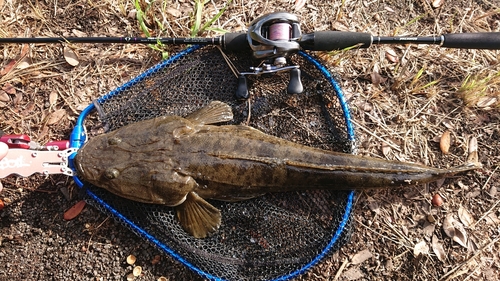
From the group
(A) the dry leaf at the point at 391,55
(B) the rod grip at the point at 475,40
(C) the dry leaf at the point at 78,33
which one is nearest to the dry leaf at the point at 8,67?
(C) the dry leaf at the point at 78,33

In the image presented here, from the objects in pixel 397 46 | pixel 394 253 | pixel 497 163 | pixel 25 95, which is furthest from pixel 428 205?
pixel 25 95

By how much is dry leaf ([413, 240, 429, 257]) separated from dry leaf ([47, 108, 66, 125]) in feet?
12.9

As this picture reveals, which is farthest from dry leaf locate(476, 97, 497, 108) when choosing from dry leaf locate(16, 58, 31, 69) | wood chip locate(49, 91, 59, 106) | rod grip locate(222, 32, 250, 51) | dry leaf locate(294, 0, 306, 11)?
dry leaf locate(16, 58, 31, 69)

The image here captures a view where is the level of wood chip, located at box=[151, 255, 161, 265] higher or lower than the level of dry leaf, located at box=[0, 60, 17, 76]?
lower

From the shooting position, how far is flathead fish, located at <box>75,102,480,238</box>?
3.51 m

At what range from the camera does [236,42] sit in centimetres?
383

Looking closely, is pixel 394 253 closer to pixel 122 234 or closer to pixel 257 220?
pixel 257 220

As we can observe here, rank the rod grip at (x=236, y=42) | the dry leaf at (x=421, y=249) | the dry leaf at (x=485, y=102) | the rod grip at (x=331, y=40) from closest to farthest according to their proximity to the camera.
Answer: the rod grip at (x=331, y=40) < the rod grip at (x=236, y=42) < the dry leaf at (x=421, y=249) < the dry leaf at (x=485, y=102)

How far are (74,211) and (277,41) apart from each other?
265 centimetres

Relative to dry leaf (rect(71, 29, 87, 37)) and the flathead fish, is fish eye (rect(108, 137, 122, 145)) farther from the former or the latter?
dry leaf (rect(71, 29, 87, 37))

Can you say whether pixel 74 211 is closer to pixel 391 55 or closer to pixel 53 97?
pixel 53 97

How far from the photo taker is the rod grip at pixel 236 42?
382 centimetres

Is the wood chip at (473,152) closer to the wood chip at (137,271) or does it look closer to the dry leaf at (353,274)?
the dry leaf at (353,274)

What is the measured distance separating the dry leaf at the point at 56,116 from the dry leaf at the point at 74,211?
0.92m
